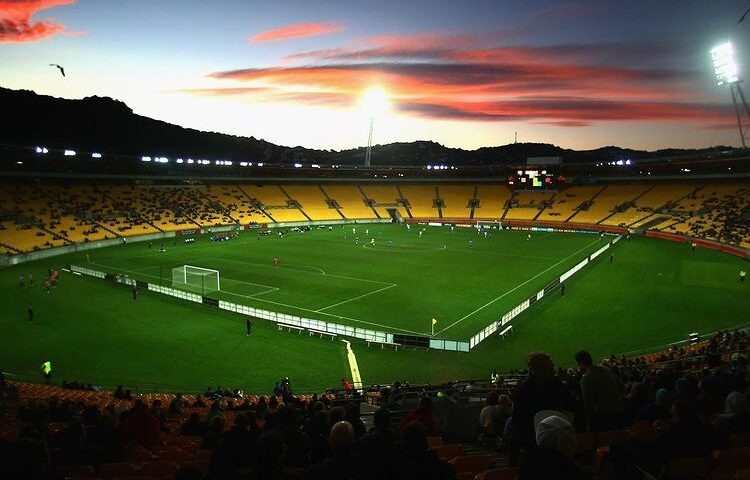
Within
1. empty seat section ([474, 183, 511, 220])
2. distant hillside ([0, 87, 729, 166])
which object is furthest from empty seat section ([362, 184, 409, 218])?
distant hillside ([0, 87, 729, 166])

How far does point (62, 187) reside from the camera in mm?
70688

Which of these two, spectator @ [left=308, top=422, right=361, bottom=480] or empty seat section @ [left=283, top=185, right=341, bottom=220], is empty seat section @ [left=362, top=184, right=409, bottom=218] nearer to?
empty seat section @ [left=283, top=185, right=341, bottom=220]

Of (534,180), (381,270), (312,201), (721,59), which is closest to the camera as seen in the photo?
(721,59)

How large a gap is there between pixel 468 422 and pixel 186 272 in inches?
1368

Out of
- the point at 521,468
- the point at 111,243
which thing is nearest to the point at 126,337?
the point at 521,468

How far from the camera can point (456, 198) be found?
98.1m

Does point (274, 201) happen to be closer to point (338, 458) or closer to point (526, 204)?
point (526, 204)

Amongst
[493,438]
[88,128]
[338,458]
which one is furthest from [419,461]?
[88,128]

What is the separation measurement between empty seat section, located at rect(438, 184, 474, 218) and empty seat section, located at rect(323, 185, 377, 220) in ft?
45.2

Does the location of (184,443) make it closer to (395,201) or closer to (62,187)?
(62,187)

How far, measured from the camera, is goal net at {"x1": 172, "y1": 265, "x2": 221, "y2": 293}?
37.8 metres

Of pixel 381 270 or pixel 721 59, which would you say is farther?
pixel 381 270

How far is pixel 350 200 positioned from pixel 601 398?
3605 inches

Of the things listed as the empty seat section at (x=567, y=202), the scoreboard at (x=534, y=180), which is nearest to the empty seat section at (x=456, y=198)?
the scoreboard at (x=534, y=180)
